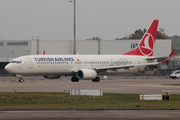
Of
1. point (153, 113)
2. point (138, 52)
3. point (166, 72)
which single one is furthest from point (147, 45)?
point (153, 113)

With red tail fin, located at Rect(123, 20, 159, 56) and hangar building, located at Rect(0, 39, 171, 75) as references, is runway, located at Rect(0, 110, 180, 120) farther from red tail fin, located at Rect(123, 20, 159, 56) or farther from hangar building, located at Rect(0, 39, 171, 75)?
hangar building, located at Rect(0, 39, 171, 75)

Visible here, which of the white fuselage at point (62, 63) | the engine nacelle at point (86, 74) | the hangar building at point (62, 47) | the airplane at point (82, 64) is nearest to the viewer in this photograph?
the white fuselage at point (62, 63)

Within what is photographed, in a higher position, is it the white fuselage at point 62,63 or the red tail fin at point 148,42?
the red tail fin at point 148,42

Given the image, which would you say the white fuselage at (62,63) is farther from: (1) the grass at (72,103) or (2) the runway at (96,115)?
(2) the runway at (96,115)

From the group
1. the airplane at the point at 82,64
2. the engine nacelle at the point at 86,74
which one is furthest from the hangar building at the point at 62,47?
the engine nacelle at the point at 86,74

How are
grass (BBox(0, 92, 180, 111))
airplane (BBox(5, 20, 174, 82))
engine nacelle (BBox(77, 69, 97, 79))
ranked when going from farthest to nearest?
engine nacelle (BBox(77, 69, 97, 79)) < airplane (BBox(5, 20, 174, 82)) < grass (BBox(0, 92, 180, 111))

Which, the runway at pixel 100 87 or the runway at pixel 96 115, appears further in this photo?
the runway at pixel 100 87

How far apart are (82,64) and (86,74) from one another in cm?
416

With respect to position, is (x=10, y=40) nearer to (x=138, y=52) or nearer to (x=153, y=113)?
(x=138, y=52)

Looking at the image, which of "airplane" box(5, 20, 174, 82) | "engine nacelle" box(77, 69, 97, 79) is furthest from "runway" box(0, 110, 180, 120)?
"airplane" box(5, 20, 174, 82)

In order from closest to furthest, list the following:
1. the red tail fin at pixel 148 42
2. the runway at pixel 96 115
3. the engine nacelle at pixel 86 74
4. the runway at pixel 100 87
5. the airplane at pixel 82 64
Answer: the runway at pixel 96 115 < the runway at pixel 100 87 < the airplane at pixel 82 64 < the engine nacelle at pixel 86 74 < the red tail fin at pixel 148 42

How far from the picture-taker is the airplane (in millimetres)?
52750

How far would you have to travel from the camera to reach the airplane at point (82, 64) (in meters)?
52.8

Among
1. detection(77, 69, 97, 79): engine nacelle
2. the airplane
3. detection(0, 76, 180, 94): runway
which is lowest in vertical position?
detection(0, 76, 180, 94): runway
